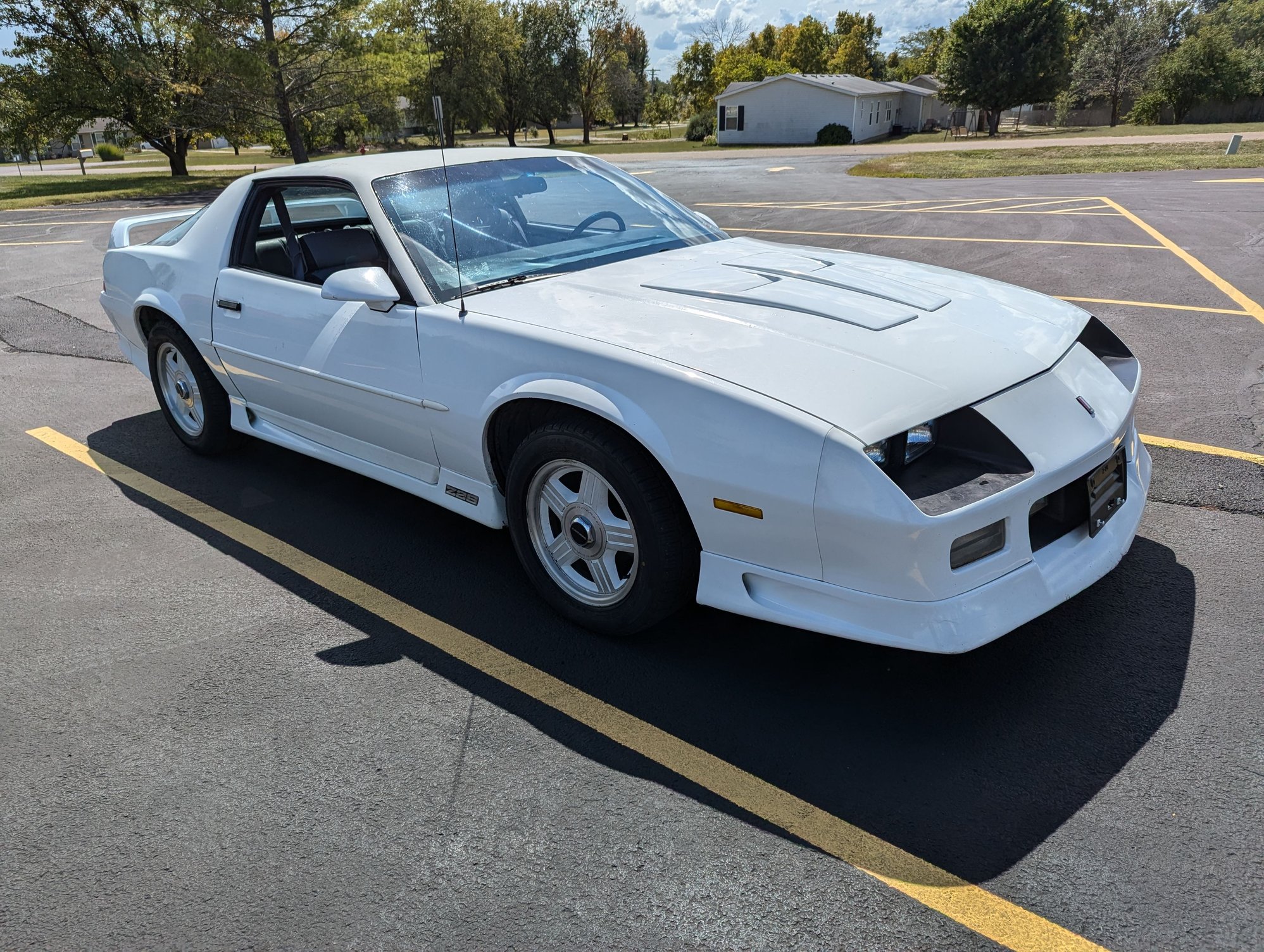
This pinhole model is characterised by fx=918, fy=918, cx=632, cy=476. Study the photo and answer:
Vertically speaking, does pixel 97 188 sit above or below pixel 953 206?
above

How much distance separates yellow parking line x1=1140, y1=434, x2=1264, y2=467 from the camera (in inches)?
172

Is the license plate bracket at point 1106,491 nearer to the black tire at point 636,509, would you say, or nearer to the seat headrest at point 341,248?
the black tire at point 636,509

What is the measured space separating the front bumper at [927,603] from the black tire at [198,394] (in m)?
3.12

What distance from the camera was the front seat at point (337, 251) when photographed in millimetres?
3809

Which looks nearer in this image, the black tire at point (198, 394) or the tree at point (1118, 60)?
the black tire at point (198, 394)

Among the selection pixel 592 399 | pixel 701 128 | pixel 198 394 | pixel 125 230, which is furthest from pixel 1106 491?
Answer: pixel 701 128

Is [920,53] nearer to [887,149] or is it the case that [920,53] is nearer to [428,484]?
[887,149]

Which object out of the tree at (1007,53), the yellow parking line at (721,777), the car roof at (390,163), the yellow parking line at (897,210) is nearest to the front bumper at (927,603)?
the yellow parking line at (721,777)

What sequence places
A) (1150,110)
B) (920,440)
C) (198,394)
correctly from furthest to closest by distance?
1. (1150,110)
2. (198,394)
3. (920,440)

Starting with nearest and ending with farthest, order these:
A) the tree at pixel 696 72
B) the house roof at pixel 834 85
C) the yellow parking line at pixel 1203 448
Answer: the yellow parking line at pixel 1203 448
the house roof at pixel 834 85
the tree at pixel 696 72

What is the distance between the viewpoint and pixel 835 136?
168 feet

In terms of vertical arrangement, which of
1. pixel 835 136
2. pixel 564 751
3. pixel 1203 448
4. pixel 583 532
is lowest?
pixel 564 751

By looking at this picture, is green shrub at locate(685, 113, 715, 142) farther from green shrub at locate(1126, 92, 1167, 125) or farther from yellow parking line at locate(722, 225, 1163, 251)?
yellow parking line at locate(722, 225, 1163, 251)

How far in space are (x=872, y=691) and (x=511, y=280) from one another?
1.96 metres
